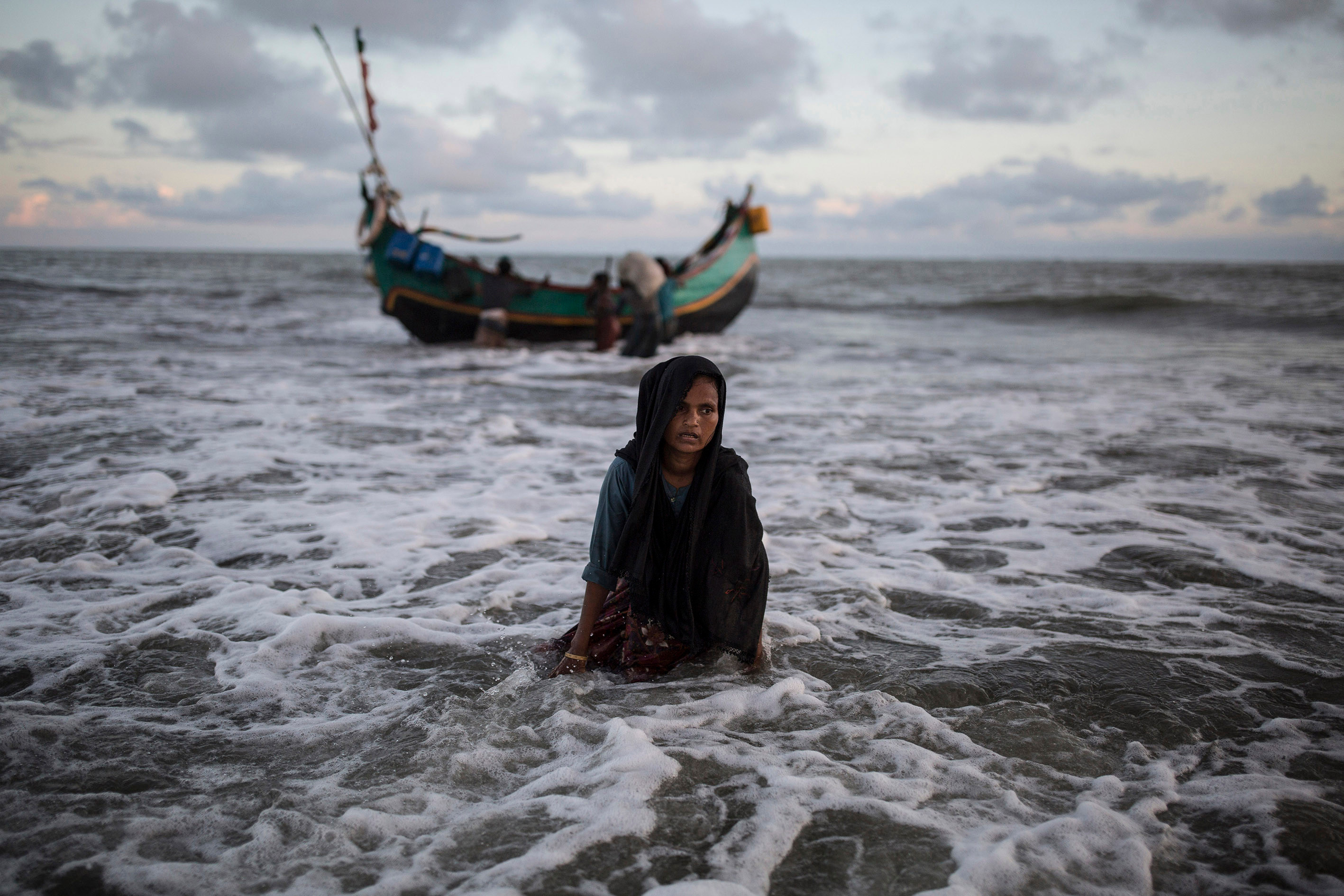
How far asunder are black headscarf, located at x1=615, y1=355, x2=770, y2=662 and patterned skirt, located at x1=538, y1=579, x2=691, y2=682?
79mm

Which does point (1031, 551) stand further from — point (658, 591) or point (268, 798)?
point (268, 798)

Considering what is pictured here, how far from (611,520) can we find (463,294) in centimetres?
1251

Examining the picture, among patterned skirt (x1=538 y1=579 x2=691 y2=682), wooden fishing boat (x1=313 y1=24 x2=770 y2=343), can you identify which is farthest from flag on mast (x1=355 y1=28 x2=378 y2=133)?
patterned skirt (x1=538 y1=579 x2=691 y2=682)

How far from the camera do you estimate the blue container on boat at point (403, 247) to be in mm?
13711

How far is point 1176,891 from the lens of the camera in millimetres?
1872

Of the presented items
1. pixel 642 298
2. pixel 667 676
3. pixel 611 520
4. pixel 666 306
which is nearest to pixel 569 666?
pixel 667 676

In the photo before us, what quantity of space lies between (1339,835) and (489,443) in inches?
236

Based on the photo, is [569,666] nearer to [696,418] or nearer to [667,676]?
[667,676]

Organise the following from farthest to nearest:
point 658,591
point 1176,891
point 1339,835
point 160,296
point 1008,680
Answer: point 160,296
point 1008,680
point 658,591
point 1339,835
point 1176,891

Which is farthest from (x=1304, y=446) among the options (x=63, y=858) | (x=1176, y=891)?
(x=63, y=858)

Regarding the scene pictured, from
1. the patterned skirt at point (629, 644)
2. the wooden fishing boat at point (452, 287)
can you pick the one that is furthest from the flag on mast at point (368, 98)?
the patterned skirt at point (629, 644)

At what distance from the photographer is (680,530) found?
260cm

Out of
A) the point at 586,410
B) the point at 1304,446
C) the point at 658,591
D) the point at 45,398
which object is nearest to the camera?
the point at 658,591

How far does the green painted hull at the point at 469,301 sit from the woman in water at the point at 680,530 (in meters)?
12.1
